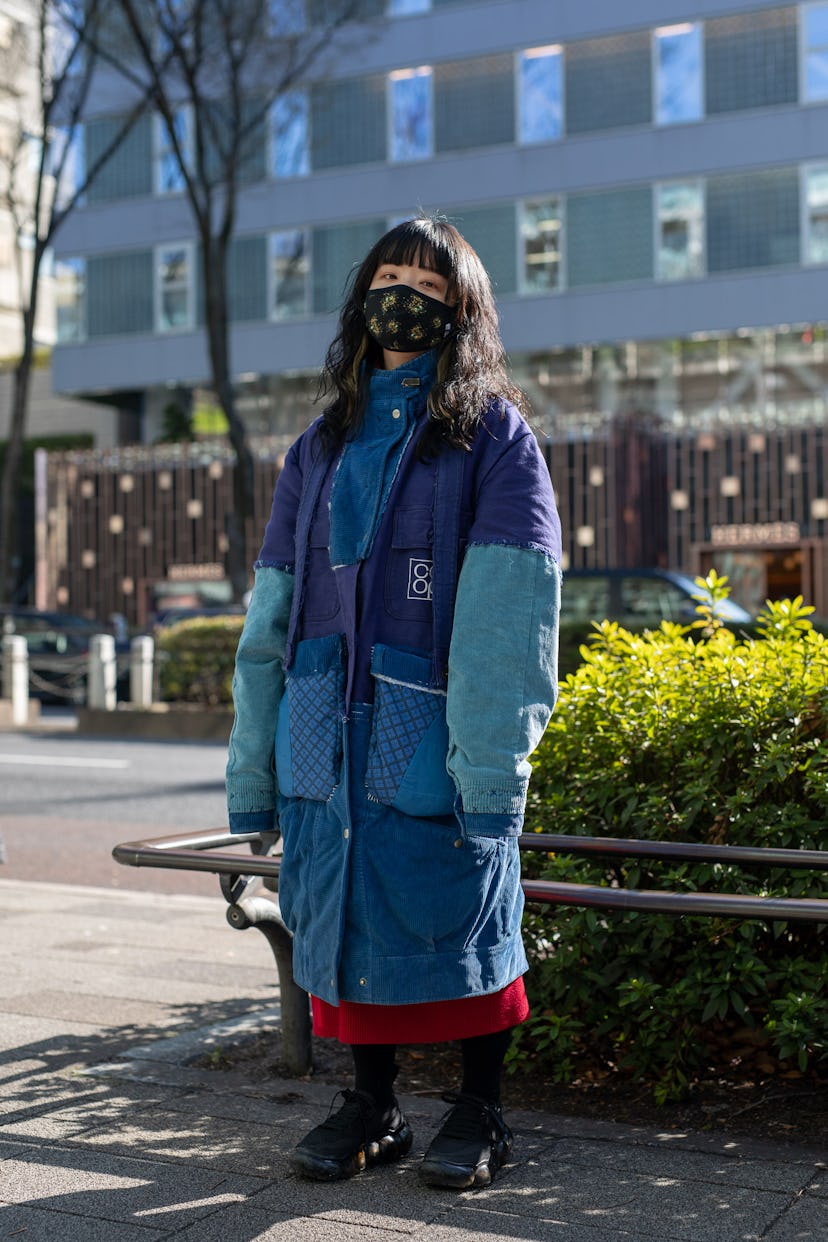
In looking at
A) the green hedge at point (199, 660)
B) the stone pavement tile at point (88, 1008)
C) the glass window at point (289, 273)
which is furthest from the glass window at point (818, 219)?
the stone pavement tile at point (88, 1008)

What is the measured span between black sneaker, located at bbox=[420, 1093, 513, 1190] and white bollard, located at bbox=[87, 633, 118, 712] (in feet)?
53.4

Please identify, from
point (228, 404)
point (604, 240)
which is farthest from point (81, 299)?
point (604, 240)

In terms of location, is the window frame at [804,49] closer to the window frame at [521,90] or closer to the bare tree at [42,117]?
the window frame at [521,90]

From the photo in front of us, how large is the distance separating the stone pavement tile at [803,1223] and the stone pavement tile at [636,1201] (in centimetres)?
3

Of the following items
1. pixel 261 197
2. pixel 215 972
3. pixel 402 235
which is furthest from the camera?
pixel 261 197

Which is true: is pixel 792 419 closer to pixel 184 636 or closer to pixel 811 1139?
pixel 184 636

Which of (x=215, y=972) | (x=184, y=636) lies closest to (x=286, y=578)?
(x=215, y=972)

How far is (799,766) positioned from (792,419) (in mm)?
25161

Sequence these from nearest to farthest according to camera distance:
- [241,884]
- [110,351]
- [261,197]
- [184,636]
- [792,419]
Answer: [241,884], [184,636], [792,419], [261,197], [110,351]

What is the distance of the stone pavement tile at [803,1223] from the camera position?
290 centimetres

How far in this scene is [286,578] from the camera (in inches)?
134

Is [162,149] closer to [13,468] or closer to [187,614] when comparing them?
[13,468]

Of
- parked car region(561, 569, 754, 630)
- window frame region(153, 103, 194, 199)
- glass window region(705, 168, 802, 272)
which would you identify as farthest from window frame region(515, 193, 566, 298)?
parked car region(561, 569, 754, 630)

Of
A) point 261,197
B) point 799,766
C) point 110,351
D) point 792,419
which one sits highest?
point 261,197
